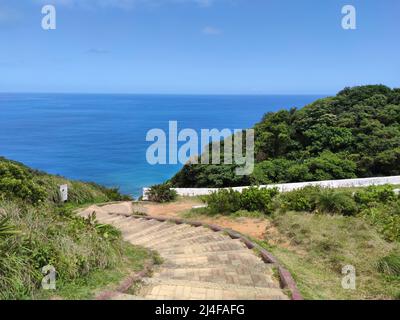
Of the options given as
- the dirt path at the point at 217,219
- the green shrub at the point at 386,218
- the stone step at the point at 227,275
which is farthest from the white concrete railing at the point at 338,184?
the stone step at the point at 227,275

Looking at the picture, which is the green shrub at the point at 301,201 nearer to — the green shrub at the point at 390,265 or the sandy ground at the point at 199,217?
the sandy ground at the point at 199,217

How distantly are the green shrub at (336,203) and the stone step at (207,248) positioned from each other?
3.55 m

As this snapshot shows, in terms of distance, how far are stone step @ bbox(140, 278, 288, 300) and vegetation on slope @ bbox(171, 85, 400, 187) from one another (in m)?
12.8

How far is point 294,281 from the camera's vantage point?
18.9 ft

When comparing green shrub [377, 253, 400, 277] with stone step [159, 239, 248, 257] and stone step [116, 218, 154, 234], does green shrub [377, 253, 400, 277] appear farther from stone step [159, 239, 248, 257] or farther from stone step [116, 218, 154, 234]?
stone step [116, 218, 154, 234]

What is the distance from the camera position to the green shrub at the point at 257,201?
11.2m

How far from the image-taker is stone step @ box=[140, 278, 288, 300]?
15.9ft

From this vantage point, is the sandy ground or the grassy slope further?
the sandy ground

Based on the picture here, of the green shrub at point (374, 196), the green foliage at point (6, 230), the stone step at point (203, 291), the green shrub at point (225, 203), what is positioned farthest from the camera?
the green shrub at point (225, 203)

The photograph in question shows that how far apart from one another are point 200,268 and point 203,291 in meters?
1.15
